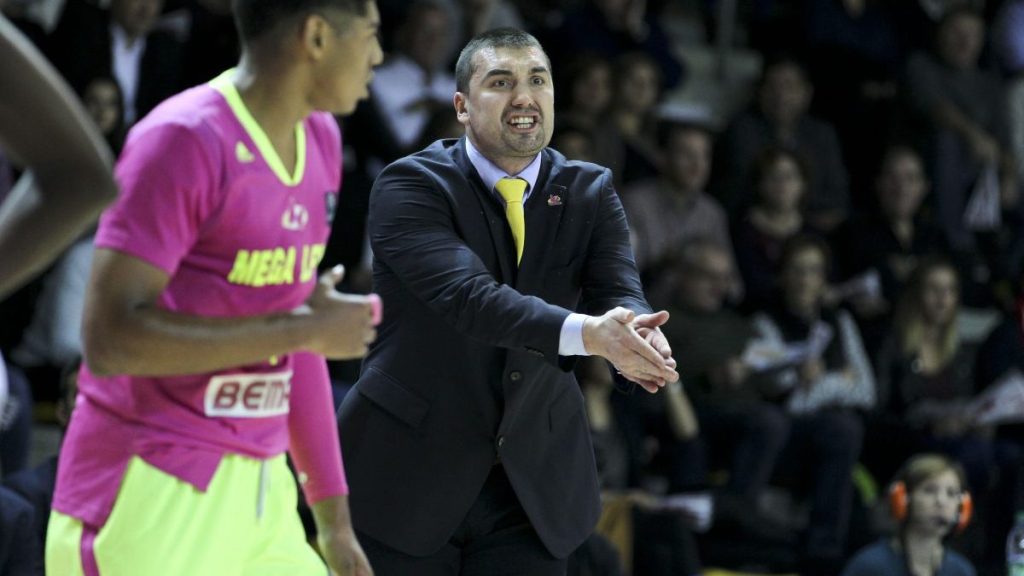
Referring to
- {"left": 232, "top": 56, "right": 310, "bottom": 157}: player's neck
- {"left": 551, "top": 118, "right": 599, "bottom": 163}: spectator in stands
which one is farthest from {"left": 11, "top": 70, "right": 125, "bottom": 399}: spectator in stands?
{"left": 232, "top": 56, "right": 310, "bottom": 157}: player's neck

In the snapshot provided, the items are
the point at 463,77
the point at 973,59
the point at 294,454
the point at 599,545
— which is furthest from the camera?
the point at 973,59

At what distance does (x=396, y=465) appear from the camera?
402cm

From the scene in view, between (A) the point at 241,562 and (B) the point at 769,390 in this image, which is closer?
(A) the point at 241,562

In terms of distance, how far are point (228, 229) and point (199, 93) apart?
27 centimetres

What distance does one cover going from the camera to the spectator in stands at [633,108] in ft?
31.1

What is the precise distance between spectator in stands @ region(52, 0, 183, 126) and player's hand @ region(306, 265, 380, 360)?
17.7 feet

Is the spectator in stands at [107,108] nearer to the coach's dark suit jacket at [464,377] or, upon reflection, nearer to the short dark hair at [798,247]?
the short dark hair at [798,247]

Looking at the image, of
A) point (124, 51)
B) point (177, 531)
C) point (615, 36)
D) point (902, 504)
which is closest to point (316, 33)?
point (177, 531)

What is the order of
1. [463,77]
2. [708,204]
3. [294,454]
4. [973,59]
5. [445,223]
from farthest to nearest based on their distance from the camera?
[973,59]
[708,204]
[463,77]
[445,223]
[294,454]

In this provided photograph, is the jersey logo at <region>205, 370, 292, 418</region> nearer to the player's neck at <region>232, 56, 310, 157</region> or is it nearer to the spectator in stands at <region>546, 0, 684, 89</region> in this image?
the player's neck at <region>232, 56, 310, 157</region>

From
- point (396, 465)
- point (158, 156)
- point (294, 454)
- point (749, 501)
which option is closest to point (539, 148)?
point (396, 465)

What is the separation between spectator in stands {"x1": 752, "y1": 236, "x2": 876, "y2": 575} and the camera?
8305 mm

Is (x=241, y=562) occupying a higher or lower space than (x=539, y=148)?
lower

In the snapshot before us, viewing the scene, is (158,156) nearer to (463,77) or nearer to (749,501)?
(463,77)
